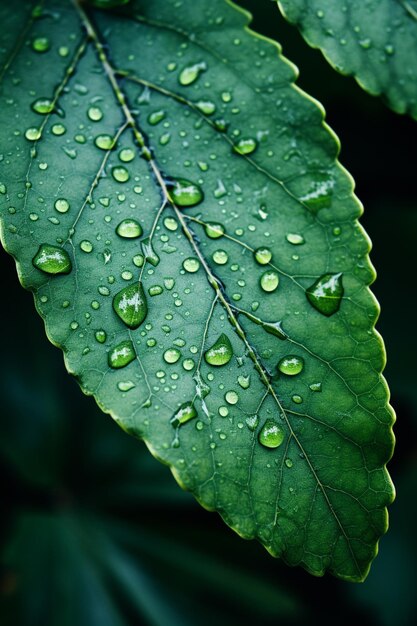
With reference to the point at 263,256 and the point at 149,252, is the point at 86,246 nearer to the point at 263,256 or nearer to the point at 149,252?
the point at 149,252

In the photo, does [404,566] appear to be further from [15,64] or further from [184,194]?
[15,64]

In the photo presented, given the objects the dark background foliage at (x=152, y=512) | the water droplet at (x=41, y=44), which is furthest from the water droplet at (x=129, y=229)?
the dark background foliage at (x=152, y=512)

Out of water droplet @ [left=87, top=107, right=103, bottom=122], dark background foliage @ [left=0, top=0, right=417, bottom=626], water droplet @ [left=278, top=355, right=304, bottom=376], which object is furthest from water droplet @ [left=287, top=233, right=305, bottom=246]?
dark background foliage @ [left=0, top=0, right=417, bottom=626]

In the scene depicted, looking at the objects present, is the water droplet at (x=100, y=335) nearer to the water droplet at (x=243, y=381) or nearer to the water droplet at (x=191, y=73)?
the water droplet at (x=243, y=381)

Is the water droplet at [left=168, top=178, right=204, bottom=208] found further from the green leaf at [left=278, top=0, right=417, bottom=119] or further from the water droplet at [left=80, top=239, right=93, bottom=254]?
the green leaf at [left=278, top=0, right=417, bottom=119]

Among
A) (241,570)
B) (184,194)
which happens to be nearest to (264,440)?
(184,194)

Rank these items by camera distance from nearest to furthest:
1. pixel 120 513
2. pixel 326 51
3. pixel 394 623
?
pixel 326 51
pixel 394 623
pixel 120 513
